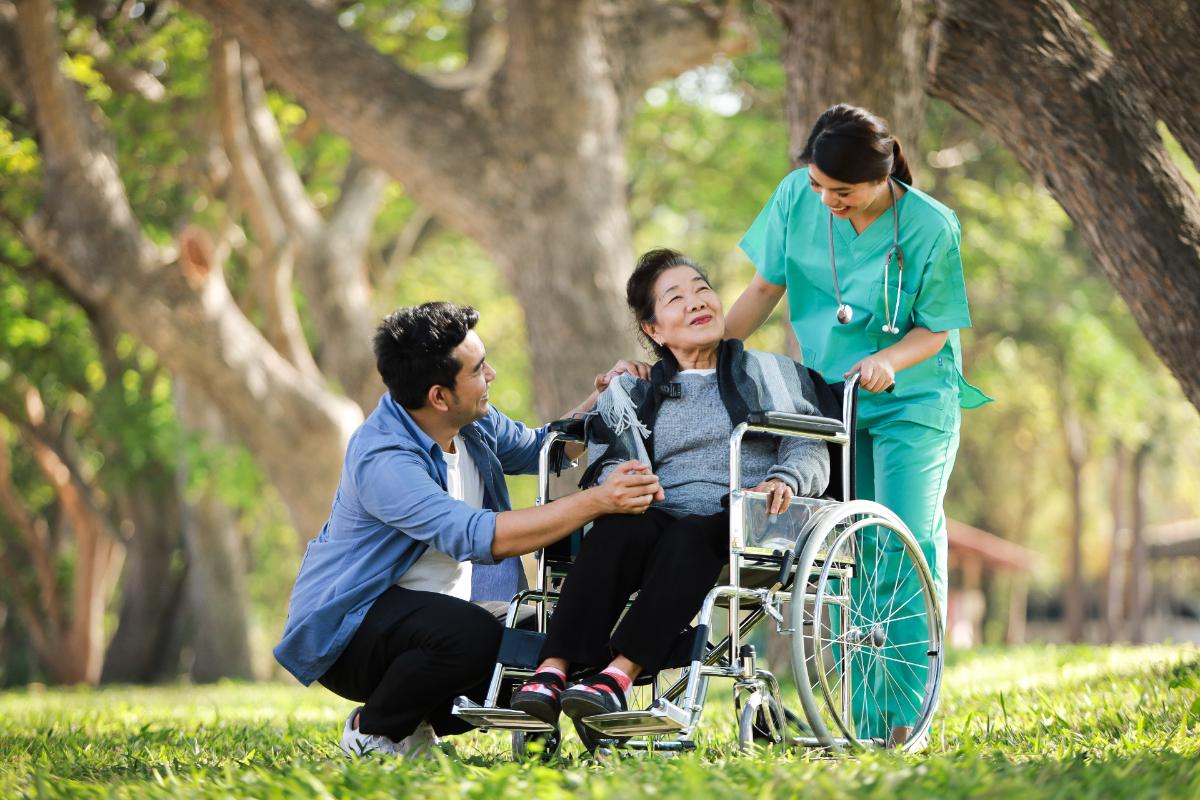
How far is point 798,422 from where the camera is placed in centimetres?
369

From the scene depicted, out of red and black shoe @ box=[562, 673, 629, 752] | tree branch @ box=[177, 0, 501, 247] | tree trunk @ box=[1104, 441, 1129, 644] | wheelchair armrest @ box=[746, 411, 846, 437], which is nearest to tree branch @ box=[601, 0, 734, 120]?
tree branch @ box=[177, 0, 501, 247]

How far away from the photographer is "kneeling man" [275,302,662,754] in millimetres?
3758

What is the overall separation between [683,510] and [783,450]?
0.33 m

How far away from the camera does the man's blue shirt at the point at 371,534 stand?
3799mm

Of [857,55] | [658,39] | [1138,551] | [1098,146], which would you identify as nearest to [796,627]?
[1098,146]

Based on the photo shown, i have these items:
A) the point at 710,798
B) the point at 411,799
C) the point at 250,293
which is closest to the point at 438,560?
the point at 411,799

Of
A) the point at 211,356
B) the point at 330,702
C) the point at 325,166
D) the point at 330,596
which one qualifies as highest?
the point at 325,166

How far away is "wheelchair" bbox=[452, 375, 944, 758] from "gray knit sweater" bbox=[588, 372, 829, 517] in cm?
7

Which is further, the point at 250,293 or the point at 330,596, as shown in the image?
the point at 250,293

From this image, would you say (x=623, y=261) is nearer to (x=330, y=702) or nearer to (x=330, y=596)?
(x=330, y=702)

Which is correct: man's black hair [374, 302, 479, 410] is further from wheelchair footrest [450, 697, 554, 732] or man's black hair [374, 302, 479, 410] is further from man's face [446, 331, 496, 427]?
Answer: wheelchair footrest [450, 697, 554, 732]

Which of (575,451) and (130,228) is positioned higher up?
(130,228)

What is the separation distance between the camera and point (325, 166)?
15906mm

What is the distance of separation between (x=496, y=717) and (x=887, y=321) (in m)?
1.75
